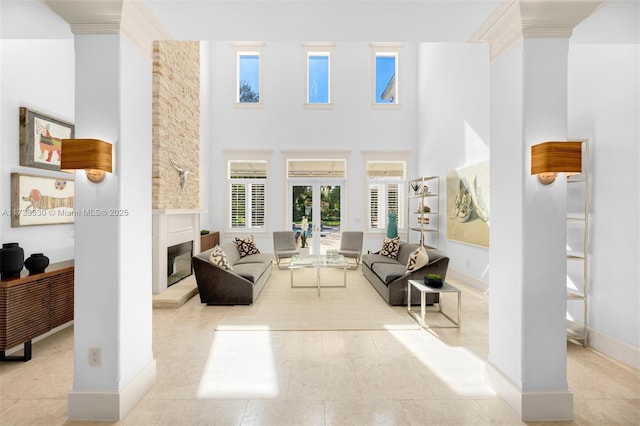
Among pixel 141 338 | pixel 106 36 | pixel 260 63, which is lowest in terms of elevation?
pixel 141 338

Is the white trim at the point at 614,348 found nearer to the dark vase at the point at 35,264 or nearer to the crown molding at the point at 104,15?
the crown molding at the point at 104,15

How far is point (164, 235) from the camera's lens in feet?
16.4

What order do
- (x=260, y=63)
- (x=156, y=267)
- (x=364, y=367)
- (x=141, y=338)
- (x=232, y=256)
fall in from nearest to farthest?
1. (x=141, y=338)
2. (x=364, y=367)
3. (x=156, y=267)
4. (x=232, y=256)
5. (x=260, y=63)

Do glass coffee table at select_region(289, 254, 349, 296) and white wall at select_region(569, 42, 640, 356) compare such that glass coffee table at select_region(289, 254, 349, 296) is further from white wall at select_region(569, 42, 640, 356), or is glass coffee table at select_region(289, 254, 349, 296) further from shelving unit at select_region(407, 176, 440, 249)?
white wall at select_region(569, 42, 640, 356)

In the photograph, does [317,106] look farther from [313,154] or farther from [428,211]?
[428,211]

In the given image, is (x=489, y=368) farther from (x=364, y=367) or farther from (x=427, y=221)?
(x=427, y=221)

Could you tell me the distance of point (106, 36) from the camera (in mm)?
2082

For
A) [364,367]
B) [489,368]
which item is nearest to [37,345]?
[364,367]

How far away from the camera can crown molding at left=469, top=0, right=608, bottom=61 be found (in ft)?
6.59

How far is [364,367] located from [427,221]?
5.19 m

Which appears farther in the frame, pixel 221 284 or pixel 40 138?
pixel 221 284

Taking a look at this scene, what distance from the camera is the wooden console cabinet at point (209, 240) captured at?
693 cm

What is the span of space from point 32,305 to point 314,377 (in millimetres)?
2669

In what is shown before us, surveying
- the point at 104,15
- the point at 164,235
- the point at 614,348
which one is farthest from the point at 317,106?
the point at 614,348
